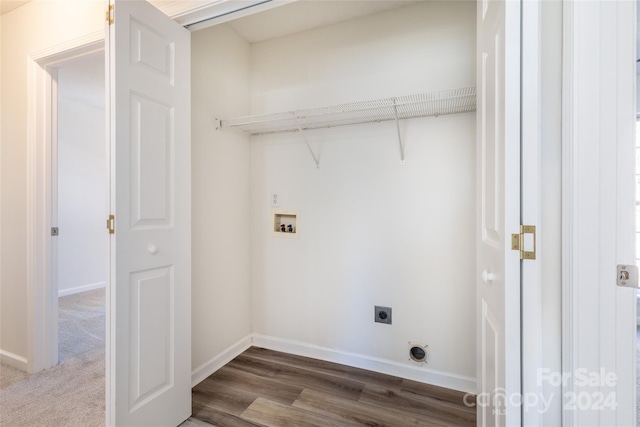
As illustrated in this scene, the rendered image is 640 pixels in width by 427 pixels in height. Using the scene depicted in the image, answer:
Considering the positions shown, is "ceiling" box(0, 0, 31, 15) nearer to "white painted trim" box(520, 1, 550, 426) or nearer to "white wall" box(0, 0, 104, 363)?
"white wall" box(0, 0, 104, 363)

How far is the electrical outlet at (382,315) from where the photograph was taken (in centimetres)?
201

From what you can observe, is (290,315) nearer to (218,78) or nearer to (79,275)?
(218,78)

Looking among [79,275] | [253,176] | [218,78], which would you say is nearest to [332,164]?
[253,176]

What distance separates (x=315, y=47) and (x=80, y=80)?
9.49 feet

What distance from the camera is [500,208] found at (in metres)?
0.85

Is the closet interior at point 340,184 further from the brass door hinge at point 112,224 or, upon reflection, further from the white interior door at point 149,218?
the brass door hinge at point 112,224

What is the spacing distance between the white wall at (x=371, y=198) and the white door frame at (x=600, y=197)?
1070 mm

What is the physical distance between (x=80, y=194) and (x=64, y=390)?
3198 mm

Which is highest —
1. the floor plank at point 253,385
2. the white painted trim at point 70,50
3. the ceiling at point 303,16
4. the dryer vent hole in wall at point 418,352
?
the ceiling at point 303,16

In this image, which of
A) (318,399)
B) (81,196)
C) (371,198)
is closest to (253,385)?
(318,399)

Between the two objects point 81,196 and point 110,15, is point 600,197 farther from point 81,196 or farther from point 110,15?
point 81,196

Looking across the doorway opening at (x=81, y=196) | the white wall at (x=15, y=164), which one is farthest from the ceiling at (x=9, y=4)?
the doorway opening at (x=81, y=196)

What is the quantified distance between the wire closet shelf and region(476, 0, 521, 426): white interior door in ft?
1.72

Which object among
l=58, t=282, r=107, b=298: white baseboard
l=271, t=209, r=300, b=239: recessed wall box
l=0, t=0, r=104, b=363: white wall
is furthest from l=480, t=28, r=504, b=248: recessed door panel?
l=58, t=282, r=107, b=298: white baseboard
